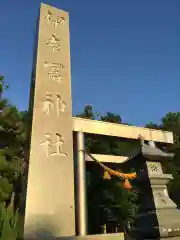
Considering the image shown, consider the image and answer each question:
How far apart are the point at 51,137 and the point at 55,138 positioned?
0.07 m

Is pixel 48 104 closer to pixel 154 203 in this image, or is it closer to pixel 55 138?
pixel 55 138

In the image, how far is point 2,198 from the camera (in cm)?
778

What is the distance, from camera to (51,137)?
427 cm

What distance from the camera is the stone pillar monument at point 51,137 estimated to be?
3.65 m

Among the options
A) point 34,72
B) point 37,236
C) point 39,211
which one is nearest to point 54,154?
point 39,211

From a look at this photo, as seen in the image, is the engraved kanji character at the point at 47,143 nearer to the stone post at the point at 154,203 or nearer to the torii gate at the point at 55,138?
the torii gate at the point at 55,138

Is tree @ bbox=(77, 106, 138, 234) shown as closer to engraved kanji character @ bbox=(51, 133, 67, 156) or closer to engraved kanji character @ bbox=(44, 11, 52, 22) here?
engraved kanji character @ bbox=(51, 133, 67, 156)

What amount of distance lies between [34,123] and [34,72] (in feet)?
3.62

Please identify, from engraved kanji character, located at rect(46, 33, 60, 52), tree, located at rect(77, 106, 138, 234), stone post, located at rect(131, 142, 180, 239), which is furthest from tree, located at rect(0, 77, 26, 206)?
stone post, located at rect(131, 142, 180, 239)

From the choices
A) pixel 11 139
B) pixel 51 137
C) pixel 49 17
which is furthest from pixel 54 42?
pixel 11 139

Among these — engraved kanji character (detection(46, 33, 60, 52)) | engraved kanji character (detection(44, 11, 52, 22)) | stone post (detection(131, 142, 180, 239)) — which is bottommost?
stone post (detection(131, 142, 180, 239))

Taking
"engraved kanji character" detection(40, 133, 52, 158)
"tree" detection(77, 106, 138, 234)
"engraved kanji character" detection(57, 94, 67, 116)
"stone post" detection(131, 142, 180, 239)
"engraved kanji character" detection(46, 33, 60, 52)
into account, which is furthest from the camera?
"tree" detection(77, 106, 138, 234)

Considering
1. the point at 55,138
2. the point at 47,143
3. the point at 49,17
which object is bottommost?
the point at 47,143

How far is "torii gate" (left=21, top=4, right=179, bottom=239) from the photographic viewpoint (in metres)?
3.67
